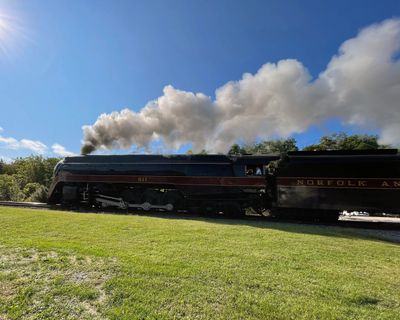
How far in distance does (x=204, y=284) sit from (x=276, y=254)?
2.59 m

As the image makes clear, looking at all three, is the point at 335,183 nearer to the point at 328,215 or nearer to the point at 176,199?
the point at 328,215

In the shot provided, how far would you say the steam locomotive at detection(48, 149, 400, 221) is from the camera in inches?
522

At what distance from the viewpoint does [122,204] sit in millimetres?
17719

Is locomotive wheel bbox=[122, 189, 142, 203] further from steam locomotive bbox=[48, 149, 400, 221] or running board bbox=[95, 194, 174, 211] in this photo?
running board bbox=[95, 194, 174, 211]

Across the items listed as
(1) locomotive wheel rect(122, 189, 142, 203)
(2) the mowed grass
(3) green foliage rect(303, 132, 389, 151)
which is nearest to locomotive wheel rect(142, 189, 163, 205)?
(1) locomotive wheel rect(122, 189, 142, 203)

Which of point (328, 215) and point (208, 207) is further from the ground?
point (208, 207)

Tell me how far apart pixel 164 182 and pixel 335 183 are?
8389 millimetres

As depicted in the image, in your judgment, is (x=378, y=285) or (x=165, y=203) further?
(x=165, y=203)

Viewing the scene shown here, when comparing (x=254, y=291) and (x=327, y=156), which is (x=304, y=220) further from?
(x=254, y=291)

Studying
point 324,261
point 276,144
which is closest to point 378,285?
point 324,261

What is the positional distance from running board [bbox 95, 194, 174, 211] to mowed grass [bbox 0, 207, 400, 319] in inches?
307

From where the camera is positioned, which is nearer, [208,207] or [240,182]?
[240,182]

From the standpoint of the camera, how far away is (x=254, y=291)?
5.05m

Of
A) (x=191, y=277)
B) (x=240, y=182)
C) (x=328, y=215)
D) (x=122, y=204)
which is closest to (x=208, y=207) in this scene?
(x=240, y=182)
